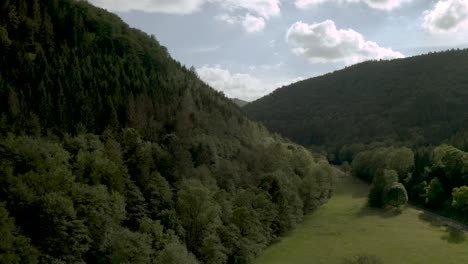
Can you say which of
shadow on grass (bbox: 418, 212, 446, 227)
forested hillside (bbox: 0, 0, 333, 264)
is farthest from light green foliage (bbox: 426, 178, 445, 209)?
forested hillside (bbox: 0, 0, 333, 264)

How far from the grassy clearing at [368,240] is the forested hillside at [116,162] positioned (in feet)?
15.8

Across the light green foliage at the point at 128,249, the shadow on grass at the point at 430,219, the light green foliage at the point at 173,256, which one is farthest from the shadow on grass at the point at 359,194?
the light green foliage at the point at 128,249

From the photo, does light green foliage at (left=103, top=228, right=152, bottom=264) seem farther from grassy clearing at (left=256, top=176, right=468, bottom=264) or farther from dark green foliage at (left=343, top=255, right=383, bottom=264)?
dark green foliage at (left=343, top=255, right=383, bottom=264)

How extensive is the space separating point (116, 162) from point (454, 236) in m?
74.6

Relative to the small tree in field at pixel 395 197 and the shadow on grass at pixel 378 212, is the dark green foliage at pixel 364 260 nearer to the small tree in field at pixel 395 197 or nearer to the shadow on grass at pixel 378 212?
the shadow on grass at pixel 378 212

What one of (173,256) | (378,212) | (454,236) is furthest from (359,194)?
(173,256)

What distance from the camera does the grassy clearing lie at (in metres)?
86.2

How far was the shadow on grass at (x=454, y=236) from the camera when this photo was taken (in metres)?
95.3

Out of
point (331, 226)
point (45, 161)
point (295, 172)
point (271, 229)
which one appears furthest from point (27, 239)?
point (295, 172)

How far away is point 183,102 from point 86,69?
33.4 metres

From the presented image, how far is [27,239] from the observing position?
54750mm

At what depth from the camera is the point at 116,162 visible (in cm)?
8212

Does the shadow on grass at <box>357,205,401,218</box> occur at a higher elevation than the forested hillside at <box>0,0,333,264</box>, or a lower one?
lower

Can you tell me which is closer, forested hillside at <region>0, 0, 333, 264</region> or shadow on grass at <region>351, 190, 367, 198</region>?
forested hillside at <region>0, 0, 333, 264</region>
